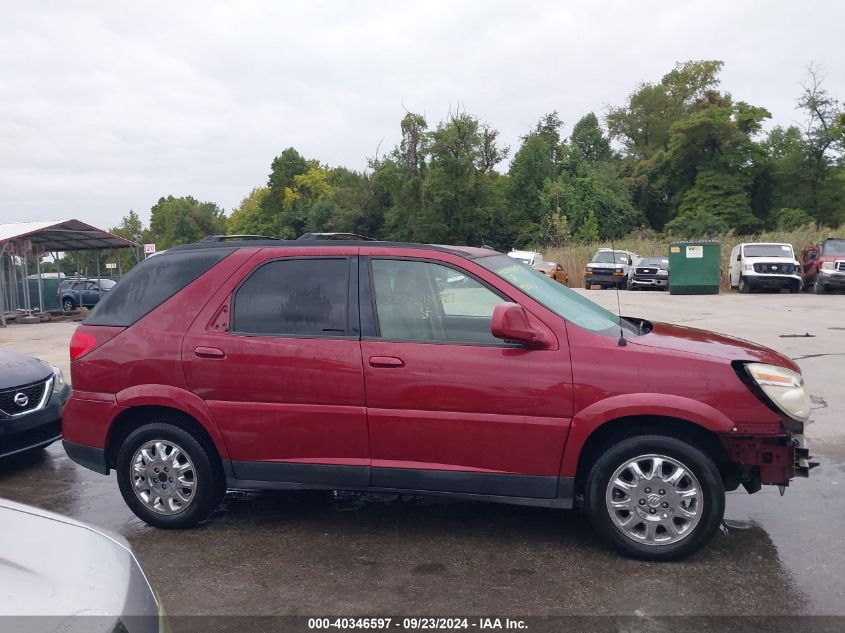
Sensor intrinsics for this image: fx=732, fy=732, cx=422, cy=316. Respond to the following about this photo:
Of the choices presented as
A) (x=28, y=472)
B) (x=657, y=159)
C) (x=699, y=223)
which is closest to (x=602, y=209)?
(x=699, y=223)

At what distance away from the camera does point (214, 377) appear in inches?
176

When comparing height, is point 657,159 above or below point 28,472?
above

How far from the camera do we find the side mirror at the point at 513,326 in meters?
4.00

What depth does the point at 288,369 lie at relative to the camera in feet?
14.3

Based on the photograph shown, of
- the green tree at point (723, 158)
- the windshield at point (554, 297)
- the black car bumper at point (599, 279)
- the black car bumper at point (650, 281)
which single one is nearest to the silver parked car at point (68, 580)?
the windshield at point (554, 297)

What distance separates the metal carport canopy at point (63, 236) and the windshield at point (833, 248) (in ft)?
76.8

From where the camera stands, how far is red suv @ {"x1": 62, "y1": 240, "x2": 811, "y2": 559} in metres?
3.98

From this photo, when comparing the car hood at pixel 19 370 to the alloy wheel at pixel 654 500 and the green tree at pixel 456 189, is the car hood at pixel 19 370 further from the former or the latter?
the green tree at pixel 456 189

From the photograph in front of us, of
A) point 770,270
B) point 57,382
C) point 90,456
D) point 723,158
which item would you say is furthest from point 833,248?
point 723,158

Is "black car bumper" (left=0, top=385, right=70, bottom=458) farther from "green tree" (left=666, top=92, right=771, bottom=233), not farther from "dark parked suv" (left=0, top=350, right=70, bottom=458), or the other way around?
→ "green tree" (left=666, top=92, right=771, bottom=233)

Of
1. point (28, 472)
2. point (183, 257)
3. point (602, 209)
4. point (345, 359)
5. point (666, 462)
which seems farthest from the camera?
point (602, 209)

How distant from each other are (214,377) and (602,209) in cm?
5130

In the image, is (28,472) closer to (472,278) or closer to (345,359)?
(345,359)

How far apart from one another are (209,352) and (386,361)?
3.73ft
